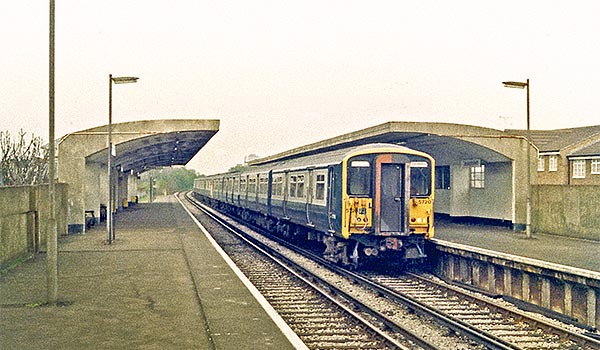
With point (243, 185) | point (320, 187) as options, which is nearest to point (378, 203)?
point (320, 187)

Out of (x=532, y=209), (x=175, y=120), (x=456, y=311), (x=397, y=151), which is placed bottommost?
(x=456, y=311)

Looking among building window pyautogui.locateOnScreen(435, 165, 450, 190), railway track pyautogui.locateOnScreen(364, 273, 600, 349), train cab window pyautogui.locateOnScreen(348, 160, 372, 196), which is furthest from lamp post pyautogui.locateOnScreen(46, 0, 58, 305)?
building window pyautogui.locateOnScreen(435, 165, 450, 190)

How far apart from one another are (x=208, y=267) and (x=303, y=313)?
13.5 ft

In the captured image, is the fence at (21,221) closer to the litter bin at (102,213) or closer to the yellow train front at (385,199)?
the yellow train front at (385,199)

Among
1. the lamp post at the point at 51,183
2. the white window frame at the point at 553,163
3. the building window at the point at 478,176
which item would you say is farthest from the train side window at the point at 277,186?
the white window frame at the point at 553,163

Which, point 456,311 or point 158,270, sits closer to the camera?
point 456,311

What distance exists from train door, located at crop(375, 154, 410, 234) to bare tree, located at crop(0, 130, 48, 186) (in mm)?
18034

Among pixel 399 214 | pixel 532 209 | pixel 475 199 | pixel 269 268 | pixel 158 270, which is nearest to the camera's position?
pixel 158 270

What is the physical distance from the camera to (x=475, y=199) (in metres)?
25.1

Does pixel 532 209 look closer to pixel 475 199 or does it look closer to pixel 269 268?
pixel 475 199

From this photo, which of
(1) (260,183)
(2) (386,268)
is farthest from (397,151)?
(1) (260,183)

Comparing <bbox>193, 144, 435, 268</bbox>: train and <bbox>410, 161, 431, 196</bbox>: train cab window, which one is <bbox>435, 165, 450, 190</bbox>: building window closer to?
<bbox>193, 144, 435, 268</bbox>: train

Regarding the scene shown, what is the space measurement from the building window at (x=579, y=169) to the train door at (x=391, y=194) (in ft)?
98.1

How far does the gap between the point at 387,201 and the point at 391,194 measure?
0.20m
